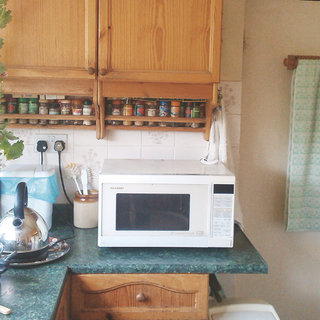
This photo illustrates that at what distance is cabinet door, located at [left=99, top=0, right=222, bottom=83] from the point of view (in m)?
1.57

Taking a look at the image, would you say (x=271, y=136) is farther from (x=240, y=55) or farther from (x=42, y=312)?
(x=42, y=312)

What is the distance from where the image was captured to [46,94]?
5.72ft

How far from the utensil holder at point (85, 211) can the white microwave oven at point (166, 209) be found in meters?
0.30

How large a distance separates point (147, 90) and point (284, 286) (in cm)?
147

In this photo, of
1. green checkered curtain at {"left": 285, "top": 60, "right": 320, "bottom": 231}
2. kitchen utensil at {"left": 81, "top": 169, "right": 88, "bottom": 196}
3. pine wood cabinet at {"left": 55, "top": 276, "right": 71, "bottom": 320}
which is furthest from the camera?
green checkered curtain at {"left": 285, "top": 60, "right": 320, "bottom": 231}

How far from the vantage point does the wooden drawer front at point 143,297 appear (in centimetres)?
139

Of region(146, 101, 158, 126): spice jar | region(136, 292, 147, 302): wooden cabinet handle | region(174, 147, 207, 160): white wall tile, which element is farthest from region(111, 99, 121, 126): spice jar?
region(136, 292, 147, 302): wooden cabinet handle

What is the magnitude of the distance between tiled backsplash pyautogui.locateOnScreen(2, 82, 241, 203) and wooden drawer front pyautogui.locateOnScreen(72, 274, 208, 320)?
69 centimetres

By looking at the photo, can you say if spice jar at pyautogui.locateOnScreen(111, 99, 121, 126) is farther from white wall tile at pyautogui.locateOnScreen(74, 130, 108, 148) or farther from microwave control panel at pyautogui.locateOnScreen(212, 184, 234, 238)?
microwave control panel at pyautogui.locateOnScreen(212, 184, 234, 238)

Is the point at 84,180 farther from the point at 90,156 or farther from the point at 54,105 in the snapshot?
the point at 54,105

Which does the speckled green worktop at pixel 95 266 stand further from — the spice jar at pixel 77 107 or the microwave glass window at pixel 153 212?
the spice jar at pixel 77 107

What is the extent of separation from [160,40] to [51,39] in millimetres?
456

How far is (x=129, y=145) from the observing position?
6.38ft

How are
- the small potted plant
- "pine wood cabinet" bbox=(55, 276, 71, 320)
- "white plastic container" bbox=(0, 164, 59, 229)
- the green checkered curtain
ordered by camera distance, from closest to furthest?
"pine wood cabinet" bbox=(55, 276, 71, 320) → the small potted plant → "white plastic container" bbox=(0, 164, 59, 229) → the green checkered curtain
